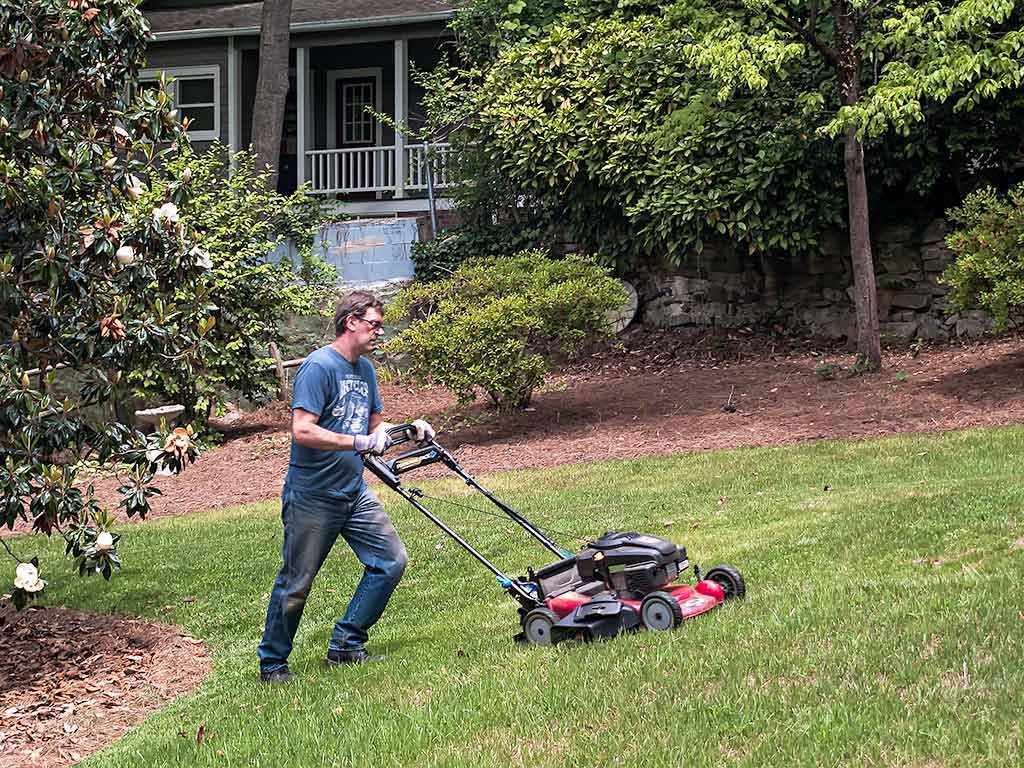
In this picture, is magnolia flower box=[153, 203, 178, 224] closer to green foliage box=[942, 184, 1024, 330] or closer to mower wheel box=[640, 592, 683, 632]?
mower wheel box=[640, 592, 683, 632]

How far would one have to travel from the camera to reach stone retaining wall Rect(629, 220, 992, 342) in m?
16.7

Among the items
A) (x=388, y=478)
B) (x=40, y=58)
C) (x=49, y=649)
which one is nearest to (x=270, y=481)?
(x=49, y=649)

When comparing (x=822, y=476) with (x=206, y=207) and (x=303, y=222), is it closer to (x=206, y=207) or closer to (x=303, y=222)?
(x=206, y=207)

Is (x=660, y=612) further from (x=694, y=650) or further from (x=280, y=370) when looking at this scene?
(x=280, y=370)

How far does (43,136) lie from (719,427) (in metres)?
7.89

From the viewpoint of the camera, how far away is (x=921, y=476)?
10.7 meters

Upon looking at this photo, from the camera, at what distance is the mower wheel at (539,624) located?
6.61 m

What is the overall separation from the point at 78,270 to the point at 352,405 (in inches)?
93.5

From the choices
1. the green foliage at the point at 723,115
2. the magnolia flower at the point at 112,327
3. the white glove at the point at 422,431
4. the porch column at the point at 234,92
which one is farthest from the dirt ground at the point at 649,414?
the porch column at the point at 234,92

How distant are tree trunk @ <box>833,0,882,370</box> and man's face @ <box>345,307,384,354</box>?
9.18 meters

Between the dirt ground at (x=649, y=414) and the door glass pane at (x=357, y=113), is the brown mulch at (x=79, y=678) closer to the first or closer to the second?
the dirt ground at (x=649, y=414)

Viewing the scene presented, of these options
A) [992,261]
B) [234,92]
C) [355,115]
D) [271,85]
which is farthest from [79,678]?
[355,115]

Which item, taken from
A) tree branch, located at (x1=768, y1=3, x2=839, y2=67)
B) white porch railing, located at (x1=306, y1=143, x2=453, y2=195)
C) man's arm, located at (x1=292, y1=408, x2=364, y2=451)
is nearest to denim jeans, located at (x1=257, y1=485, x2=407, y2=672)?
man's arm, located at (x1=292, y1=408, x2=364, y2=451)

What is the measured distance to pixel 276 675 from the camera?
6.98 m
